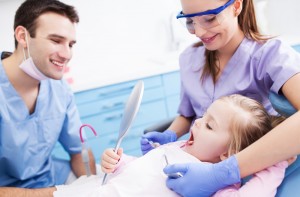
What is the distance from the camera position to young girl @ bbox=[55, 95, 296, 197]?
914 mm

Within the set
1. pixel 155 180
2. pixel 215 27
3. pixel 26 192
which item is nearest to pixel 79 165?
pixel 26 192

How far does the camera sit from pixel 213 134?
0.99 metres

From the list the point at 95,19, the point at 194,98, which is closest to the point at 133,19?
the point at 95,19

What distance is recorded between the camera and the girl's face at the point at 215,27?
98 cm

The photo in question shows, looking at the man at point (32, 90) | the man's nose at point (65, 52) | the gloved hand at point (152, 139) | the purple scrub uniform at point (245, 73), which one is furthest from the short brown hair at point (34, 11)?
the gloved hand at point (152, 139)

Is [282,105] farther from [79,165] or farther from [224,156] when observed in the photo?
[79,165]

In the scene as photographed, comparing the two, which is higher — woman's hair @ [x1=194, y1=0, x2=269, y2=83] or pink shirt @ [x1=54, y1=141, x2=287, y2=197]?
woman's hair @ [x1=194, y1=0, x2=269, y2=83]

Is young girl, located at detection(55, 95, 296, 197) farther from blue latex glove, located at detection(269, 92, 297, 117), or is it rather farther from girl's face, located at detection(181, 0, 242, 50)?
girl's face, located at detection(181, 0, 242, 50)

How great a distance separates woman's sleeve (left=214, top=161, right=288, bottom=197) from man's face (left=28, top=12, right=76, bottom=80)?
1012mm

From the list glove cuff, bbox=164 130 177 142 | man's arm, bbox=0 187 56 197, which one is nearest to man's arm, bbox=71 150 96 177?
man's arm, bbox=0 187 56 197

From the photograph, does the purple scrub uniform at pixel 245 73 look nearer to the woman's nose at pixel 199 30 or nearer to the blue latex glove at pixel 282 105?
the blue latex glove at pixel 282 105

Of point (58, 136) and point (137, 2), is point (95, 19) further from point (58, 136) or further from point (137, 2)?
point (58, 136)

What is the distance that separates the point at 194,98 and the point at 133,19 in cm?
178

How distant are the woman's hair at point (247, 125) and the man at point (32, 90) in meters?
0.89
